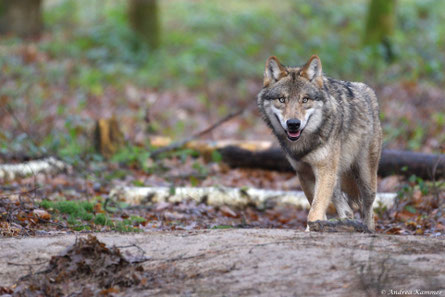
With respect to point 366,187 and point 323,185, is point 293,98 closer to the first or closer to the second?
point 323,185

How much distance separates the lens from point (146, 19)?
22734mm

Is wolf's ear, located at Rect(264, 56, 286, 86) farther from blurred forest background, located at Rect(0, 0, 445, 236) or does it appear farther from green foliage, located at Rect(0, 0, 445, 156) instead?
green foliage, located at Rect(0, 0, 445, 156)

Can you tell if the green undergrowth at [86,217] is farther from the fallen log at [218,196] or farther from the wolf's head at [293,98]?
the wolf's head at [293,98]

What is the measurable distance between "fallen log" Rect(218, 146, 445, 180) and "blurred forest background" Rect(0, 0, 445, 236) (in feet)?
0.71

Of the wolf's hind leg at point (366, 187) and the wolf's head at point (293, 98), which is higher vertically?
the wolf's head at point (293, 98)

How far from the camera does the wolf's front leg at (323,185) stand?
7.12m

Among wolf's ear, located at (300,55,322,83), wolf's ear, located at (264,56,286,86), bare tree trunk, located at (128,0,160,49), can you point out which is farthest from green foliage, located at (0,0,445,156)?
wolf's ear, located at (300,55,322,83)

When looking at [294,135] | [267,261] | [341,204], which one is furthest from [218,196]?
[267,261]

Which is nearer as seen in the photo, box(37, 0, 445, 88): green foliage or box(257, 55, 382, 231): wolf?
box(257, 55, 382, 231): wolf

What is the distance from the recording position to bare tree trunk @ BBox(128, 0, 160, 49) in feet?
73.9

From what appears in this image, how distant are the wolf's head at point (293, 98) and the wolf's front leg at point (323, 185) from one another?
49 cm

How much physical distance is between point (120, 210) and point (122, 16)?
1787 centimetres

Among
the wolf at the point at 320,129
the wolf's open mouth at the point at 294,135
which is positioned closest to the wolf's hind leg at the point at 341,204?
the wolf at the point at 320,129

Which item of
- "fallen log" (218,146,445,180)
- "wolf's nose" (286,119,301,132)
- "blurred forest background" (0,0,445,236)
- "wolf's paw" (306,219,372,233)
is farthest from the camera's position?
"blurred forest background" (0,0,445,236)
